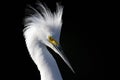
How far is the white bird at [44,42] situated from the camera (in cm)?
416

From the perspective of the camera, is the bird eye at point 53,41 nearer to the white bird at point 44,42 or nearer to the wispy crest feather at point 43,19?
the white bird at point 44,42

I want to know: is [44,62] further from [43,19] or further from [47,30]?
[43,19]

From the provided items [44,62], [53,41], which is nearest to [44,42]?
[53,41]

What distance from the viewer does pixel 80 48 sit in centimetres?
606

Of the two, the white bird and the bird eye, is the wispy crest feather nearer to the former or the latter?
the white bird

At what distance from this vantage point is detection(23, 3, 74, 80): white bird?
416cm

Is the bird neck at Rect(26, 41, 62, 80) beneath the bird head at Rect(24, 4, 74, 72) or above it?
beneath

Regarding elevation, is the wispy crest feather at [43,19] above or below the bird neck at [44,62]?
above

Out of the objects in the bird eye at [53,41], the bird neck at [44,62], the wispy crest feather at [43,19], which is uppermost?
the wispy crest feather at [43,19]

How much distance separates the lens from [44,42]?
4.21 metres

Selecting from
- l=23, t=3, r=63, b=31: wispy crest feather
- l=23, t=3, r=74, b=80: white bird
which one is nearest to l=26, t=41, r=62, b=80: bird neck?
l=23, t=3, r=74, b=80: white bird

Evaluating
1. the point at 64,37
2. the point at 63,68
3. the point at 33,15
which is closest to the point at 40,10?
the point at 33,15

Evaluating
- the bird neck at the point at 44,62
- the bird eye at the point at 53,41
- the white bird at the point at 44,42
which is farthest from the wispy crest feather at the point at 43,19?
the bird neck at the point at 44,62

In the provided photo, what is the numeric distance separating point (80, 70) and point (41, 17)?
198 centimetres
